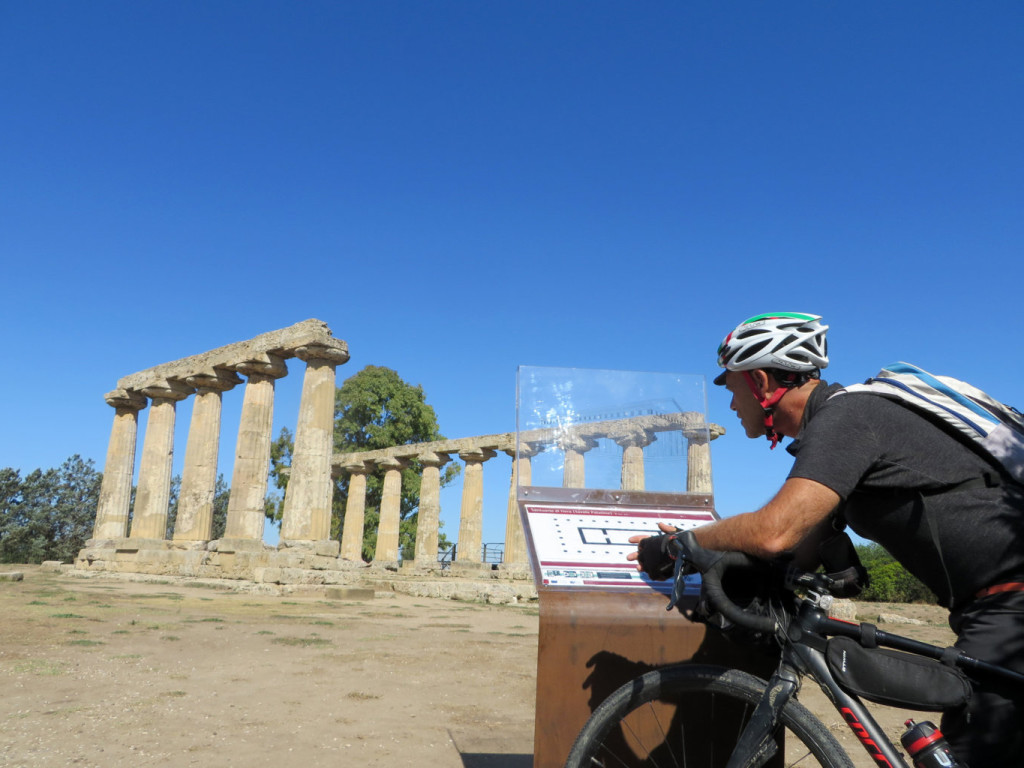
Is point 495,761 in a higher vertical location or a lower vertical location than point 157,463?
lower

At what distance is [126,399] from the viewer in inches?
1244

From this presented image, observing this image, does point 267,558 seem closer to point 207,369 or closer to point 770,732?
point 207,369

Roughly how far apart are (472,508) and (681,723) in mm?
33586

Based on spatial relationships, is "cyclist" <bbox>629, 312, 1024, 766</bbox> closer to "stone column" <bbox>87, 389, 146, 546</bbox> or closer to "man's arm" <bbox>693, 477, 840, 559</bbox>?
"man's arm" <bbox>693, 477, 840, 559</bbox>

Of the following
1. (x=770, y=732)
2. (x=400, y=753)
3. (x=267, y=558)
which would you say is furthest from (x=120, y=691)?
(x=267, y=558)

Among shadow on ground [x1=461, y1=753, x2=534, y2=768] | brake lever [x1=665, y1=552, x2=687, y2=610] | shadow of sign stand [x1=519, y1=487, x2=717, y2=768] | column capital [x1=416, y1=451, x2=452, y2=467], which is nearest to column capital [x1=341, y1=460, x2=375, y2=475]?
column capital [x1=416, y1=451, x2=452, y2=467]

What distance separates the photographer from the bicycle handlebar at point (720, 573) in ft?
8.07

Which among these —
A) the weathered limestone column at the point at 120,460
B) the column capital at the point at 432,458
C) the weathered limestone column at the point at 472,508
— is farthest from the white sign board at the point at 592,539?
the column capital at the point at 432,458

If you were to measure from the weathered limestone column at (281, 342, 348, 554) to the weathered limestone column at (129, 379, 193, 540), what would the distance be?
7990mm

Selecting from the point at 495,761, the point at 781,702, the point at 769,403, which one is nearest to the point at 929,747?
the point at 781,702

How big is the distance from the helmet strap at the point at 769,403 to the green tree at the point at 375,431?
40.9 metres

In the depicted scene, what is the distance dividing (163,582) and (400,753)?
20385mm

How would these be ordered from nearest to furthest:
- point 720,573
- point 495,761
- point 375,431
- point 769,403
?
1. point 720,573
2. point 769,403
3. point 495,761
4. point 375,431

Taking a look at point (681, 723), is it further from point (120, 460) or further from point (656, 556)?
point (120, 460)
